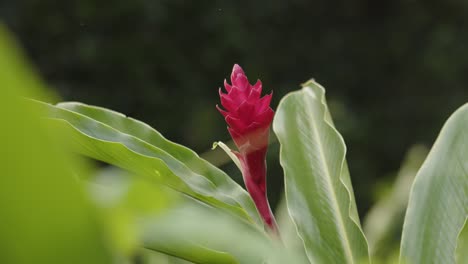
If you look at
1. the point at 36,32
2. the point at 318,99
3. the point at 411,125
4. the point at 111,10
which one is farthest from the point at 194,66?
the point at 318,99

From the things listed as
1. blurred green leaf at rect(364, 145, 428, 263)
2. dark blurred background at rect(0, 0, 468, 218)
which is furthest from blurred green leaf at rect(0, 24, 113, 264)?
dark blurred background at rect(0, 0, 468, 218)

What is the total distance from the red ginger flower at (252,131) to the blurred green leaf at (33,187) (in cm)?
44

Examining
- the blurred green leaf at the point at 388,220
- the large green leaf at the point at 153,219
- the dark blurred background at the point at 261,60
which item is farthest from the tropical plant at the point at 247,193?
the dark blurred background at the point at 261,60

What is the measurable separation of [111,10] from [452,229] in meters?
3.81

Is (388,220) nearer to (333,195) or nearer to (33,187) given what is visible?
(333,195)

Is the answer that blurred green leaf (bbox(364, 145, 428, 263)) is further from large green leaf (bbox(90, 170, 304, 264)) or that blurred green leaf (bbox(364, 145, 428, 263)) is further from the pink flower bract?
large green leaf (bbox(90, 170, 304, 264))

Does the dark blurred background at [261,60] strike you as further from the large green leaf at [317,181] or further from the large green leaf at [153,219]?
the large green leaf at [153,219]

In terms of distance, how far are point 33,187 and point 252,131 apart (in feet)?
1.49

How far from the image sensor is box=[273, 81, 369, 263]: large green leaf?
A: 64 cm

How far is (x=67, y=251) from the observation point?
7.6 inches

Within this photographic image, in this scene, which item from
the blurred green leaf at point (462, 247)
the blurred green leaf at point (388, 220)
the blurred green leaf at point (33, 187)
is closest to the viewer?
the blurred green leaf at point (33, 187)

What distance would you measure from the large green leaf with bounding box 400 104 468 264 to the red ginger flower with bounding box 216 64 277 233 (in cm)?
10

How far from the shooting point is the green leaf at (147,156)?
0.56 m

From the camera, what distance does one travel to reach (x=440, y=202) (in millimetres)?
653
